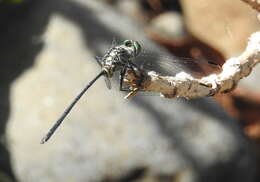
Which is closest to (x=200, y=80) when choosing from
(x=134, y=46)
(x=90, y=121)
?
(x=134, y=46)

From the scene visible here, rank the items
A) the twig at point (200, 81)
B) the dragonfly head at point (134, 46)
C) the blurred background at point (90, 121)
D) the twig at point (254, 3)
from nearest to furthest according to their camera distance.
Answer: the twig at point (200, 81) → the twig at point (254, 3) → the dragonfly head at point (134, 46) → the blurred background at point (90, 121)

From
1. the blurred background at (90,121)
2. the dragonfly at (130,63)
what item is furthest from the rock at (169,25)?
the dragonfly at (130,63)

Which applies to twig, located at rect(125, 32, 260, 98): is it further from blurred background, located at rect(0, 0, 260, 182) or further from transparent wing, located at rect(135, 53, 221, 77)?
blurred background, located at rect(0, 0, 260, 182)

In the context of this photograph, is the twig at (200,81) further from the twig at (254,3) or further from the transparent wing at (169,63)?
the transparent wing at (169,63)

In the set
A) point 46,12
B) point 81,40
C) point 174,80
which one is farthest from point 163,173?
point 174,80

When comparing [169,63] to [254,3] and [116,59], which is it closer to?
[116,59]

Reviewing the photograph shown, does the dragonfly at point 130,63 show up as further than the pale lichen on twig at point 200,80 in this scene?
Yes
